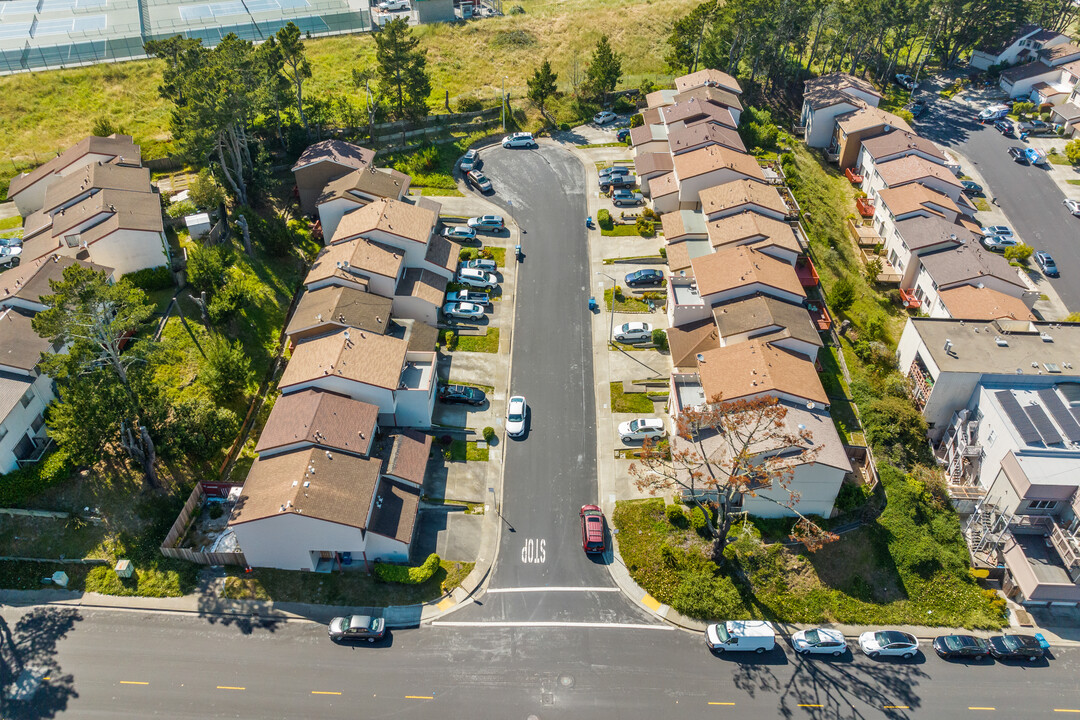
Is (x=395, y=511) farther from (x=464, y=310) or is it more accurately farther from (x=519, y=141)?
(x=519, y=141)

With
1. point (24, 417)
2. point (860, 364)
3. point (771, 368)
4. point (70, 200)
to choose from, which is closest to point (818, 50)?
point (860, 364)

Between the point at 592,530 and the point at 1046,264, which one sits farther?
the point at 1046,264

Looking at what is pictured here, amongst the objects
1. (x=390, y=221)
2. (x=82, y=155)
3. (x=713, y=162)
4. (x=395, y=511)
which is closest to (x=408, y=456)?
(x=395, y=511)

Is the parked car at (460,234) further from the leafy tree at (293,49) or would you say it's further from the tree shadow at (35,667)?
the tree shadow at (35,667)

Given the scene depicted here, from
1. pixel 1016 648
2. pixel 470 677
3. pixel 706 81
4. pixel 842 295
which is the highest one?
pixel 706 81

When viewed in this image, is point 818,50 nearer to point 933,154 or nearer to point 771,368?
point 933,154

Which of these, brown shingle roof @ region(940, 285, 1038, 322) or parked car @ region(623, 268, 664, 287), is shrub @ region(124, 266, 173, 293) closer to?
parked car @ region(623, 268, 664, 287)
